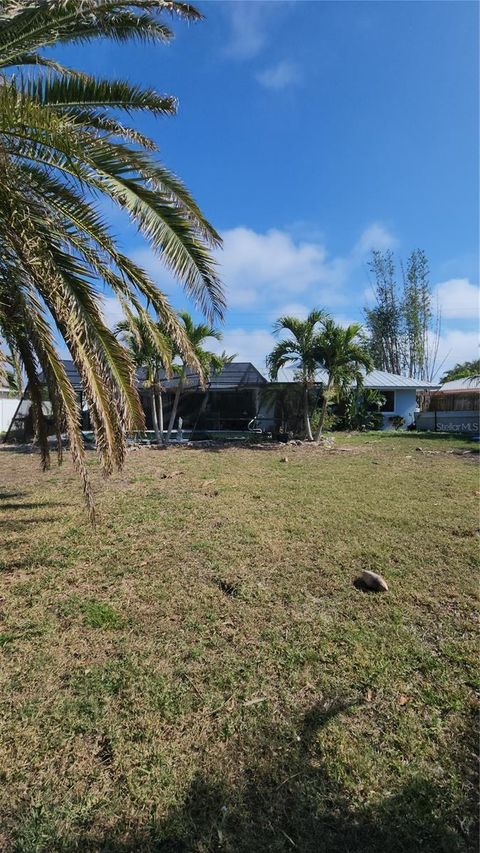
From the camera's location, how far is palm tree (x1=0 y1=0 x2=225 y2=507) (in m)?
3.68

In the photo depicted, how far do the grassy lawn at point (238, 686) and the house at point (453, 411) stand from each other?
1922cm

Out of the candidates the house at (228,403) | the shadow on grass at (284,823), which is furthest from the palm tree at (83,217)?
the house at (228,403)

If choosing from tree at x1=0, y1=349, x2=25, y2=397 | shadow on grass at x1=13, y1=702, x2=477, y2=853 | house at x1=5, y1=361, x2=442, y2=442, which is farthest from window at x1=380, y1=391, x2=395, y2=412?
shadow on grass at x1=13, y1=702, x2=477, y2=853

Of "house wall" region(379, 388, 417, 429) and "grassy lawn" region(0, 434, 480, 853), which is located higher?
"house wall" region(379, 388, 417, 429)

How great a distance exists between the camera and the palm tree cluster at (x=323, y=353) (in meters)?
14.5

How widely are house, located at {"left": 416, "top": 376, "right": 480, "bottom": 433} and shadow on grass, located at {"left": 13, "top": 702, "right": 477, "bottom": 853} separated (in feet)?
73.2

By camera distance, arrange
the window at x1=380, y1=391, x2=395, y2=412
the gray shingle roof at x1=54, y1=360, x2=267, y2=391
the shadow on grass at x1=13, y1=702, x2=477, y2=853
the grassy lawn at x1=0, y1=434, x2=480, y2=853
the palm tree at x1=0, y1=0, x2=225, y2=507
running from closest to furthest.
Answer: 1. the shadow on grass at x1=13, y1=702, x2=477, y2=853
2. the grassy lawn at x1=0, y1=434, x2=480, y2=853
3. the palm tree at x1=0, y1=0, x2=225, y2=507
4. the gray shingle roof at x1=54, y1=360, x2=267, y2=391
5. the window at x1=380, y1=391, x2=395, y2=412

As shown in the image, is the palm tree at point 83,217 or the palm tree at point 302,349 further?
the palm tree at point 302,349

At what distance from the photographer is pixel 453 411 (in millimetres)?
24562

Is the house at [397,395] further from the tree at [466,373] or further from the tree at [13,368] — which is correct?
the tree at [13,368]

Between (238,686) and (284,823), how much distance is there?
2.78ft

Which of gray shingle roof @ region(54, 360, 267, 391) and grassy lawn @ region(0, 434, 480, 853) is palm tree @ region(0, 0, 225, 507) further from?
gray shingle roof @ region(54, 360, 267, 391)

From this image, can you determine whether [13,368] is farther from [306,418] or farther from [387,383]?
[387,383]

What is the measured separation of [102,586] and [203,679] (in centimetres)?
165
